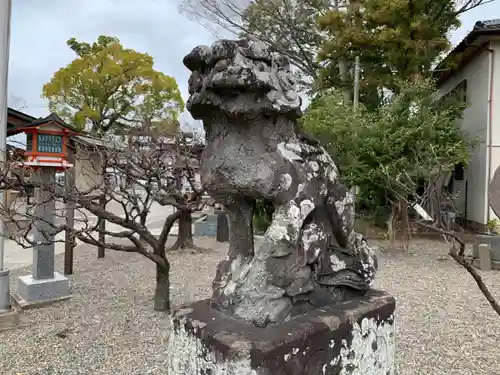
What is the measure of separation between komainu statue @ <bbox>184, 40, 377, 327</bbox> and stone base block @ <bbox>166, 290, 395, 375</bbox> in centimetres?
9

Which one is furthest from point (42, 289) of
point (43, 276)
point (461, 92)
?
point (461, 92)

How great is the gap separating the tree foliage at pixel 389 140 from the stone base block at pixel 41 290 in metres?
5.54

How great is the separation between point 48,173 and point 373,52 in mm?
9281

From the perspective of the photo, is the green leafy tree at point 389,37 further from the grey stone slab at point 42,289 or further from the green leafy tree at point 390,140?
the grey stone slab at point 42,289

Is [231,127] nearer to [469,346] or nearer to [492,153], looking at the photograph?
[469,346]

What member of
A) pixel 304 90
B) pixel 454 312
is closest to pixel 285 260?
pixel 454 312

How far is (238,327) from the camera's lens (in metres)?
1.80

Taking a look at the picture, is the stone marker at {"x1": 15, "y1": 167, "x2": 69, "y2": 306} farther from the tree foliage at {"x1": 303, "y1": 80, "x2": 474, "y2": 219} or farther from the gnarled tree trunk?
the tree foliage at {"x1": 303, "y1": 80, "x2": 474, "y2": 219}

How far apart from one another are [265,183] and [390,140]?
7209 mm

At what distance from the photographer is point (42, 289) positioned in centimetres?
525

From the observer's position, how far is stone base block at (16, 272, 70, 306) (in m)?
5.15

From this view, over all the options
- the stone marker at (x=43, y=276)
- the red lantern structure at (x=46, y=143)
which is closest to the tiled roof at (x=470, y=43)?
the red lantern structure at (x=46, y=143)

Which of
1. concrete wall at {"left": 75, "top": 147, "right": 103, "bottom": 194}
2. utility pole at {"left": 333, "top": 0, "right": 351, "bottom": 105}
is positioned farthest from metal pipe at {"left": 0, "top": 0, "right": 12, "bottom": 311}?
utility pole at {"left": 333, "top": 0, "right": 351, "bottom": 105}

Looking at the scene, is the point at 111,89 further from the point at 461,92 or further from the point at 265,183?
the point at 265,183
